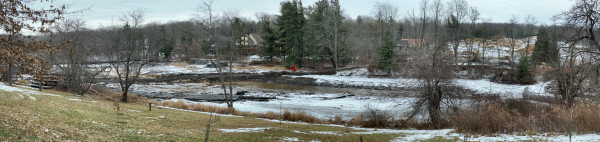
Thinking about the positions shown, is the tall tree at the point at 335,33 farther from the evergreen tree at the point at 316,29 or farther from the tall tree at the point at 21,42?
the tall tree at the point at 21,42

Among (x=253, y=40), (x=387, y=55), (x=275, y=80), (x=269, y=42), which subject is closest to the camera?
(x=275, y=80)

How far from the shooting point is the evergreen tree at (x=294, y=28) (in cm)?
5803

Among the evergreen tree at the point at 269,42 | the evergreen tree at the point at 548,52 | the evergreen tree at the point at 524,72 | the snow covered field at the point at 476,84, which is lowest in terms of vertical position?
the snow covered field at the point at 476,84

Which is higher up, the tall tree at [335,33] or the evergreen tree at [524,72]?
the tall tree at [335,33]

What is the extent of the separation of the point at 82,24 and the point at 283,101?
15153mm

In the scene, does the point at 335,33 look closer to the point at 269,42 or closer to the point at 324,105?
the point at 269,42

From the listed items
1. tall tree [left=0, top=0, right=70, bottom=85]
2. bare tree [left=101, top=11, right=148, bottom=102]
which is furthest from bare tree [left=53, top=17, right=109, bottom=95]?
tall tree [left=0, top=0, right=70, bottom=85]

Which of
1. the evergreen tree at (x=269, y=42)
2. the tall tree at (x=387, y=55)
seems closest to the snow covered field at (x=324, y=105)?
the tall tree at (x=387, y=55)

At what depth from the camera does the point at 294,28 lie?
193 ft

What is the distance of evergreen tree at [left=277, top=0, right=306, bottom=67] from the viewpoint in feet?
190

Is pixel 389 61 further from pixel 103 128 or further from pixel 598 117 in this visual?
pixel 103 128

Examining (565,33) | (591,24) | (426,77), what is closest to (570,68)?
(565,33)

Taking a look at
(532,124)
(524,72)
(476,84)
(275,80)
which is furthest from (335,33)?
(532,124)

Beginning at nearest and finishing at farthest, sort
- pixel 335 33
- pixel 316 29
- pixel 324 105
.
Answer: pixel 324 105 → pixel 335 33 → pixel 316 29
